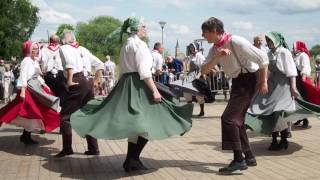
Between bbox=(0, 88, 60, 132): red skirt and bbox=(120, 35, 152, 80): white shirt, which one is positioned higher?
bbox=(120, 35, 152, 80): white shirt

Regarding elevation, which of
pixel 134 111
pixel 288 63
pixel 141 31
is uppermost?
pixel 141 31

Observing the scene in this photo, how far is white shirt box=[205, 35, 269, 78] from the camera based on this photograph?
5.42 metres

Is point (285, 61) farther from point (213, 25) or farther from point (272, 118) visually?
point (213, 25)

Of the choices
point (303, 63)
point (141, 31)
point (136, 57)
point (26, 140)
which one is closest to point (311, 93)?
point (303, 63)

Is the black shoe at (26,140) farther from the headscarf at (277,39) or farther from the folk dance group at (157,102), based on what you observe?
the headscarf at (277,39)

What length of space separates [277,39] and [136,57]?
7.23 feet

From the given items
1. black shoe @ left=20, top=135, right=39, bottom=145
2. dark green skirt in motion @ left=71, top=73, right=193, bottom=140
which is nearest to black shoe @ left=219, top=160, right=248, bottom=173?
dark green skirt in motion @ left=71, top=73, right=193, bottom=140

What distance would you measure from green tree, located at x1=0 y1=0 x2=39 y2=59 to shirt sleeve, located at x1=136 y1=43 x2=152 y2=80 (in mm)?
43749

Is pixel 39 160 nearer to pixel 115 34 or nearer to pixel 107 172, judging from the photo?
pixel 107 172

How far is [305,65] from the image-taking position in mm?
8070

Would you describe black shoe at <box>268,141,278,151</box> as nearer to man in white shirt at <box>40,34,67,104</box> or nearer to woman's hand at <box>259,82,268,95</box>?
woman's hand at <box>259,82,268,95</box>

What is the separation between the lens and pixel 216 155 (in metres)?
6.65

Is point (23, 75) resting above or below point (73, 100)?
above

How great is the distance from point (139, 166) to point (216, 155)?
1.33 metres
